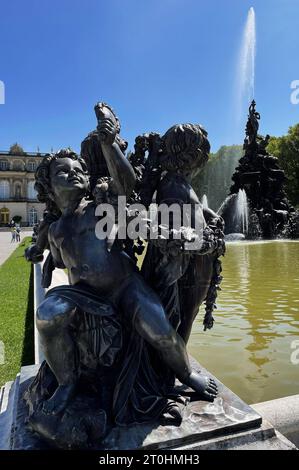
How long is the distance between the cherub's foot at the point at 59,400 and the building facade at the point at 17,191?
67693 millimetres

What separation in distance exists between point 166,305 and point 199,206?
2.18 ft

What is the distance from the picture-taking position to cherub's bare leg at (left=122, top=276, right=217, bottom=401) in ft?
6.81

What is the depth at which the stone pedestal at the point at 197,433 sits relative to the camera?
187 cm

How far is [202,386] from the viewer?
2.26 meters

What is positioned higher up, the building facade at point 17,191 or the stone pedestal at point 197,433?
the building facade at point 17,191

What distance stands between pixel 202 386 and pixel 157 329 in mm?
498

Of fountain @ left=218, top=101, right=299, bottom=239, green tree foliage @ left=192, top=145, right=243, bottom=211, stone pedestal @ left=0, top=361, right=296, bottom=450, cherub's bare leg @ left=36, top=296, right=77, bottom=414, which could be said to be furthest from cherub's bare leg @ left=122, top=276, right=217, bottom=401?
green tree foliage @ left=192, top=145, right=243, bottom=211

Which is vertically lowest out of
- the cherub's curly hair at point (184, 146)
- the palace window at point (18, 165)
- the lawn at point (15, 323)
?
the lawn at point (15, 323)

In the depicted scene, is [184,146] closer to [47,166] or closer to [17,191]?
[47,166]

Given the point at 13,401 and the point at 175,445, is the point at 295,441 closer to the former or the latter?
the point at 175,445

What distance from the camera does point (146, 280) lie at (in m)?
2.34

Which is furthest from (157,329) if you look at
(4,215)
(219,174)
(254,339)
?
(4,215)

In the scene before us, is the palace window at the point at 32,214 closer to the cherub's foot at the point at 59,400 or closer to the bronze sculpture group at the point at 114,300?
the bronze sculpture group at the point at 114,300

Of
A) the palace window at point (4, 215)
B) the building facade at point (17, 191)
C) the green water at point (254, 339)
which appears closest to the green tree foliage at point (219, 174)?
the building facade at point (17, 191)
